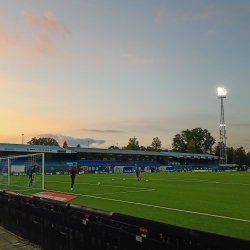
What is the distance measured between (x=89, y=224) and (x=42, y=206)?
2125 millimetres

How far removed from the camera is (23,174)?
24938mm

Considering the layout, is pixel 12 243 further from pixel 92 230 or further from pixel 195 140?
pixel 195 140

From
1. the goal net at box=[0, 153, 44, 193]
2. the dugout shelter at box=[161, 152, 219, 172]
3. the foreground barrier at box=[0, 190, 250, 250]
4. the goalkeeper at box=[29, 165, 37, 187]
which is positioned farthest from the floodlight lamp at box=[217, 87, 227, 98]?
the foreground barrier at box=[0, 190, 250, 250]

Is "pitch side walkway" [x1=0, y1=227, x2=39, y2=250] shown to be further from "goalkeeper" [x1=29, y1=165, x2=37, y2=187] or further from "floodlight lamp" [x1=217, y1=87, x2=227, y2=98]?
"floodlight lamp" [x1=217, y1=87, x2=227, y2=98]

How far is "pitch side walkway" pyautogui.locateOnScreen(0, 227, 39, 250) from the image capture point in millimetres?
6859

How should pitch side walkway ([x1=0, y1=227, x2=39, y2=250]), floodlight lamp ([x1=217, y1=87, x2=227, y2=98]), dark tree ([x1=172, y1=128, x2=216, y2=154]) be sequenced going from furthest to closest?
→ dark tree ([x1=172, y1=128, x2=216, y2=154]) → floodlight lamp ([x1=217, y1=87, x2=227, y2=98]) → pitch side walkway ([x1=0, y1=227, x2=39, y2=250])

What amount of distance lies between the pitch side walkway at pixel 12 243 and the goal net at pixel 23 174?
44.3 feet

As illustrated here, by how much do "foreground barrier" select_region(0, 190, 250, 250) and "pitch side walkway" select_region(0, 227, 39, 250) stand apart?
0.16 meters

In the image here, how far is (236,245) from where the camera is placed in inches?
120

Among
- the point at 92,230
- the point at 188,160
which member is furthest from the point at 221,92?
the point at 92,230

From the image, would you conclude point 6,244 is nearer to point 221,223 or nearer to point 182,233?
point 182,233

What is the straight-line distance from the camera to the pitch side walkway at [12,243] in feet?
22.5

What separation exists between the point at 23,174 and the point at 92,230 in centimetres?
2209

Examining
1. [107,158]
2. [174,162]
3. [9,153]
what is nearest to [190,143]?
[174,162]
